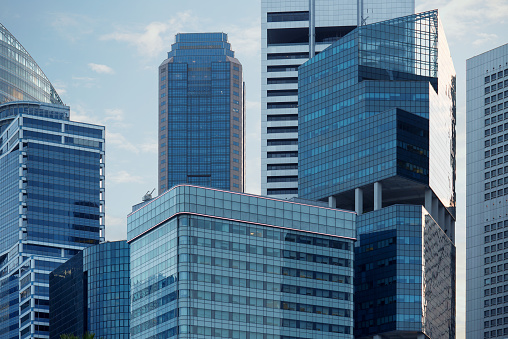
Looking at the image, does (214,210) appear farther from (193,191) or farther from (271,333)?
(271,333)

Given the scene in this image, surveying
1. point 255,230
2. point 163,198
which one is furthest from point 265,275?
point 163,198

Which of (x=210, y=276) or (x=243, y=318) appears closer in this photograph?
(x=210, y=276)

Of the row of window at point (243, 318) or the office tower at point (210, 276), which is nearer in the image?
the row of window at point (243, 318)

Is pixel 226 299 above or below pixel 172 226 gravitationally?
below

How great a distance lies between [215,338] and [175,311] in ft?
25.2

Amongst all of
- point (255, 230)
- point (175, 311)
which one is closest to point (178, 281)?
point (175, 311)

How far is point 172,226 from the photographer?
19400 centimetres

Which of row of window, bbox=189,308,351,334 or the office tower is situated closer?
row of window, bbox=189,308,351,334

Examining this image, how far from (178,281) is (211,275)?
18.6ft

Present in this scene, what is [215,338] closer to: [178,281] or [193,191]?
[178,281]

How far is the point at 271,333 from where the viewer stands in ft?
642

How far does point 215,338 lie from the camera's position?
188625mm

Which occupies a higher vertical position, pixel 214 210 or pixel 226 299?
pixel 214 210

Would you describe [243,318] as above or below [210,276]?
below
